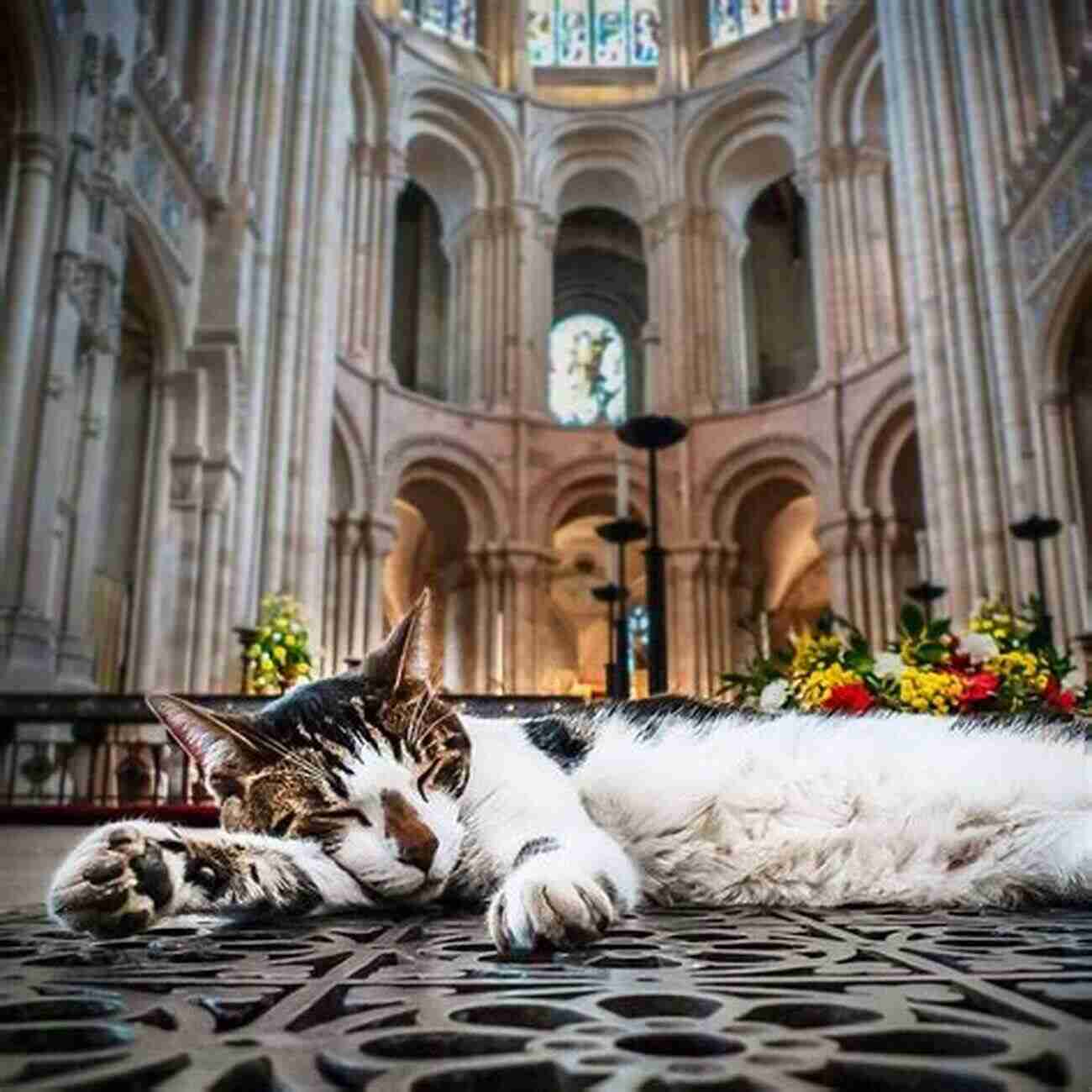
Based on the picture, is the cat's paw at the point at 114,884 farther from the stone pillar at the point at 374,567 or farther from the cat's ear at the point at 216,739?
the stone pillar at the point at 374,567

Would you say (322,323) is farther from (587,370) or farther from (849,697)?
(849,697)

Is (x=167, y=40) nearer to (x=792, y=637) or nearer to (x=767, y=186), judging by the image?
(x=792, y=637)

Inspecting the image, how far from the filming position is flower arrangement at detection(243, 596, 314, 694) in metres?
10.1

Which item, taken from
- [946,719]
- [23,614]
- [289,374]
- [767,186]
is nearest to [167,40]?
[289,374]

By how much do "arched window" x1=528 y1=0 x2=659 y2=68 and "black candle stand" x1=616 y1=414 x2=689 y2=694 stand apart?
18093 millimetres

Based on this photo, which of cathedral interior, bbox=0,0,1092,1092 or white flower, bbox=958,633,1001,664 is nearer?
cathedral interior, bbox=0,0,1092,1092

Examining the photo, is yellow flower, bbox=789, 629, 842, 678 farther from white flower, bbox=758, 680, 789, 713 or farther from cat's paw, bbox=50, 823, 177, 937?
cat's paw, bbox=50, 823, 177, 937

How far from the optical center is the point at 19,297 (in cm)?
715

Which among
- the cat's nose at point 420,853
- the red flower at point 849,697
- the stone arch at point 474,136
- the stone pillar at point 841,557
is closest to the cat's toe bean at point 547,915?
the cat's nose at point 420,853

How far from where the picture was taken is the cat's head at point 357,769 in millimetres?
1572

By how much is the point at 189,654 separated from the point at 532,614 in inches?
396

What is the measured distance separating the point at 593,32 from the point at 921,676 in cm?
2312

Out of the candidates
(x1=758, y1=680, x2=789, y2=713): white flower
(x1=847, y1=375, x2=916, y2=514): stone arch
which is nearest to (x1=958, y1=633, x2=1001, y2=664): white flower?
(x1=758, y1=680, x2=789, y2=713): white flower

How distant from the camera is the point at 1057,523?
10.2 meters
